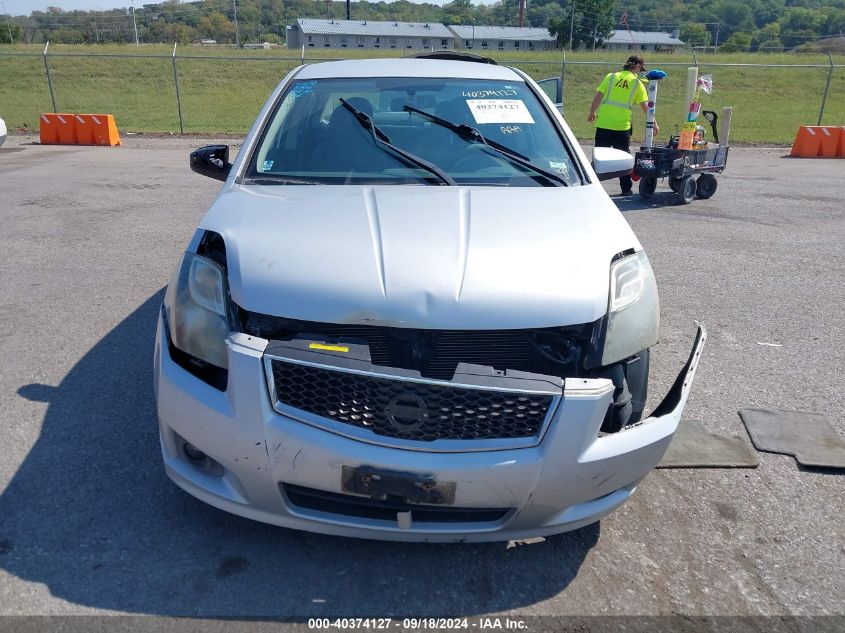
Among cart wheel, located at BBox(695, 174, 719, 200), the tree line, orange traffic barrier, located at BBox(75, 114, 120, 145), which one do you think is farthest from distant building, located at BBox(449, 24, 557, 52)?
cart wheel, located at BBox(695, 174, 719, 200)

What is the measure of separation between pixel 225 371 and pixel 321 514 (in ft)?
1.97

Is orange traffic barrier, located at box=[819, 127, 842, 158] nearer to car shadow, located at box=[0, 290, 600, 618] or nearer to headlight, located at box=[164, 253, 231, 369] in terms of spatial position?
car shadow, located at box=[0, 290, 600, 618]

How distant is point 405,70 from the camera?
14.3 ft

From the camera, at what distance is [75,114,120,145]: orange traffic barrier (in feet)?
51.3

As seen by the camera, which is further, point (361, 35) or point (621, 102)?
point (361, 35)

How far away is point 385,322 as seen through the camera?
2381mm

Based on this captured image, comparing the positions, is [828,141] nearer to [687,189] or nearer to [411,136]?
[687,189]

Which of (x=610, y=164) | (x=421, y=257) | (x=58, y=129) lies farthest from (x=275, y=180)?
(x=58, y=129)

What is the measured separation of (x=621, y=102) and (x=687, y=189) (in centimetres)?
161

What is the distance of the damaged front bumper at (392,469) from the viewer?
2301mm

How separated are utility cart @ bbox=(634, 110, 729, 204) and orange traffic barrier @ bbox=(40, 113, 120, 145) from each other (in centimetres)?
1155

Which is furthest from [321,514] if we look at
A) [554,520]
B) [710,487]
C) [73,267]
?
[73,267]

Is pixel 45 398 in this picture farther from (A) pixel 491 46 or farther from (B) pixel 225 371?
(A) pixel 491 46

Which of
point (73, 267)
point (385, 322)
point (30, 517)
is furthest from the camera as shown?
point (73, 267)
